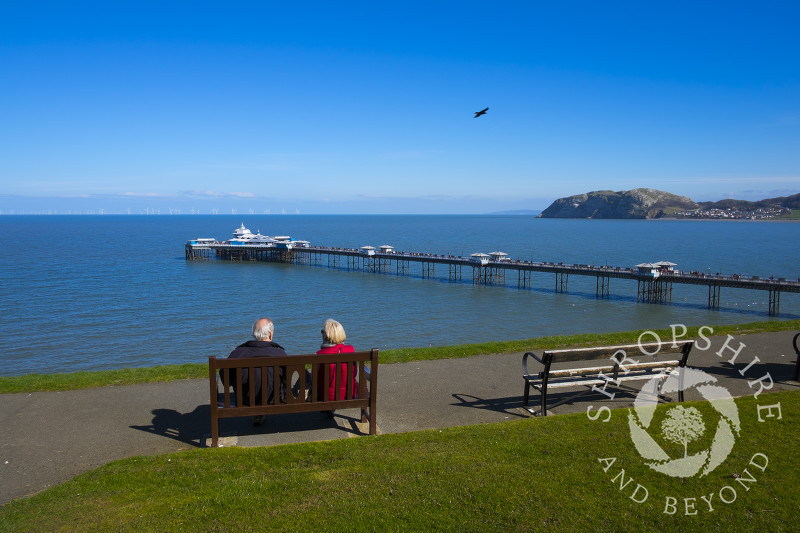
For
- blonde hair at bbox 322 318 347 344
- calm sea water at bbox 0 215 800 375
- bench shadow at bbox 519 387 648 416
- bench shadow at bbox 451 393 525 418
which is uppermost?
blonde hair at bbox 322 318 347 344

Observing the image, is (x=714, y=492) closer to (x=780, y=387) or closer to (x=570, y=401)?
(x=570, y=401)

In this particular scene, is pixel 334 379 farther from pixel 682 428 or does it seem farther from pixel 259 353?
pixel 682 428

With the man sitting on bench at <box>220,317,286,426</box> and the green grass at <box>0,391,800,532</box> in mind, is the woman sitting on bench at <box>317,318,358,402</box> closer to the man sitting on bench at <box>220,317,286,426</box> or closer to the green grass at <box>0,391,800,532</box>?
the man sitting on bench at <box>220,317,286,426</box>

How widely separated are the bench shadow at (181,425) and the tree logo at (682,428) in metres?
4.94

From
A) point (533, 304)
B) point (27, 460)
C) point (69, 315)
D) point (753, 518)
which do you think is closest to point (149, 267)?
point (69, 315)

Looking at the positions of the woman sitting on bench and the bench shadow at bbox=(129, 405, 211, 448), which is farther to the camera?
the bench shadow at bbox=(129, 405, 211, 448)

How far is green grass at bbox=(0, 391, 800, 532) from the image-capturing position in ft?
14.2

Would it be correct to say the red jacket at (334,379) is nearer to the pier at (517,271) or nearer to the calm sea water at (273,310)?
the calm sea water at (273,310)

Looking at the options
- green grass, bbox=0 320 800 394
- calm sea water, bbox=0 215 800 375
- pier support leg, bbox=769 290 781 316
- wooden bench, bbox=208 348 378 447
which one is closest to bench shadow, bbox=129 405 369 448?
wooden bench, bbox=208 348 378 447

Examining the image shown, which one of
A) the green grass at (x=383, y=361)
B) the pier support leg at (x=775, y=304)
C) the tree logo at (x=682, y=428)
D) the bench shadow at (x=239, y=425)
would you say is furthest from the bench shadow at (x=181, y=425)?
the pier support leg at (x=775, y=304)

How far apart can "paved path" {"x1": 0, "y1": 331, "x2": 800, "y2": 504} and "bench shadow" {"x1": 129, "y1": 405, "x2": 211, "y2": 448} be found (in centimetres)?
1

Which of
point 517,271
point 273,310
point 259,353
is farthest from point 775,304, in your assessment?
point 259,353

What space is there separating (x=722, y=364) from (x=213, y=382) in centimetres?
889

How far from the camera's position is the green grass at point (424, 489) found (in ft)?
14.2
